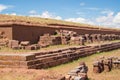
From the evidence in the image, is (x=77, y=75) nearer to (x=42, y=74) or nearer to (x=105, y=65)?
(x=42, y=74)

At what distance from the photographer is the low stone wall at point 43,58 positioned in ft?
46.1

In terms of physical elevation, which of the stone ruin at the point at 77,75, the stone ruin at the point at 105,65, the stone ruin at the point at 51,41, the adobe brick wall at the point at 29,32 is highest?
the adobe brick wall at the point at 29,32

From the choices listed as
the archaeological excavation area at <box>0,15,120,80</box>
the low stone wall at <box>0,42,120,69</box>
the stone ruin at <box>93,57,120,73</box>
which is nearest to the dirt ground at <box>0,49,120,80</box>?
the stone ruin at <box>93,57,120,73</box>

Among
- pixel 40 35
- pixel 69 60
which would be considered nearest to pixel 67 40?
pixel 40 35

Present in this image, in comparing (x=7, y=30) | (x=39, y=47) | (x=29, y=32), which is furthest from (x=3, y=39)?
(x=29, y=32)

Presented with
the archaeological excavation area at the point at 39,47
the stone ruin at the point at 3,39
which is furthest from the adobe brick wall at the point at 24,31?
the stone ruin at the point at 3,39

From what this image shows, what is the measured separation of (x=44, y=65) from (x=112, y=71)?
3592 mm

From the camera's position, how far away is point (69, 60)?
61.2 feet

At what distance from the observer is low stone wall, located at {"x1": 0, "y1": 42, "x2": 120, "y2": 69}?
14.0 m

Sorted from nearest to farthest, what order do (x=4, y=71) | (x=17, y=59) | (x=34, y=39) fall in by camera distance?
1. (x=4, y=71)
2. (x=17, y=59)
3. (x=34, y=39)

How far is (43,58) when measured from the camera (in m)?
15.8

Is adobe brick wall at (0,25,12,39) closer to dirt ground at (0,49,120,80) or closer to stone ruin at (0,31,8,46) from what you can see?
stone ruin at (0,31,8,46)

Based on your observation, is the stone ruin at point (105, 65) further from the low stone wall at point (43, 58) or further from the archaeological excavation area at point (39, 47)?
the low stone wall at point (43, 58)

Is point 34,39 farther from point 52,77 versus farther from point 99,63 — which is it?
point 52,77
